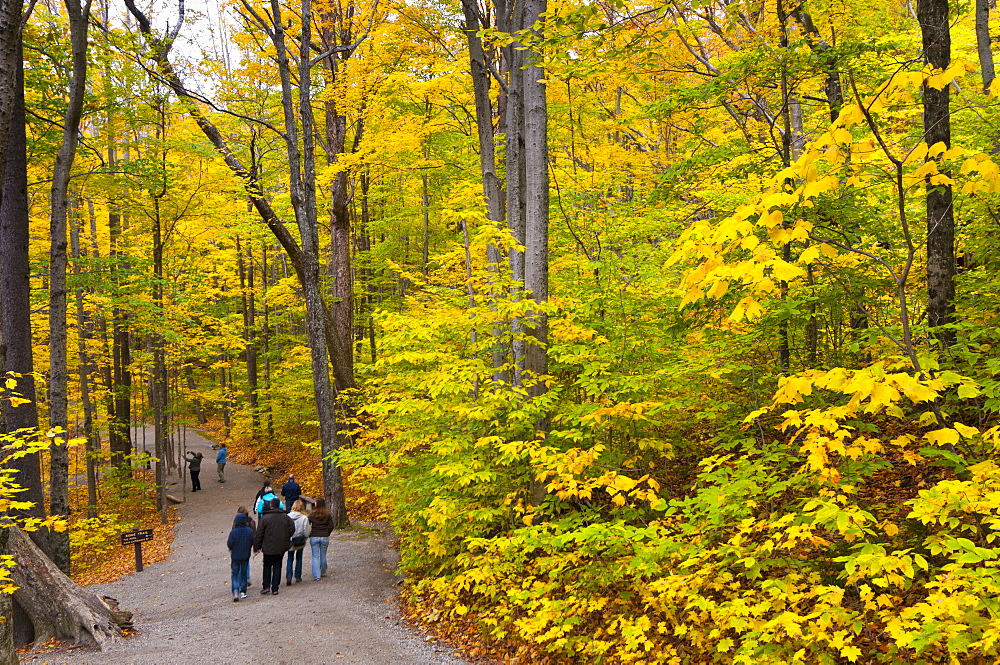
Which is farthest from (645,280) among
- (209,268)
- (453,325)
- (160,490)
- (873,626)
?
(209,268)

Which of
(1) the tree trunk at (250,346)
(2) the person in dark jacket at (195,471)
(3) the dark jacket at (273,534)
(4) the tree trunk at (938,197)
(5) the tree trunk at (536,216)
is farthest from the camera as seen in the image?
(1) the tree trunk at (250,346)

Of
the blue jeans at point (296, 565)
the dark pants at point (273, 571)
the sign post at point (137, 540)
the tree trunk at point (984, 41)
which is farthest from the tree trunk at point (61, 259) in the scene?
the tree trunk at point (984, 41)

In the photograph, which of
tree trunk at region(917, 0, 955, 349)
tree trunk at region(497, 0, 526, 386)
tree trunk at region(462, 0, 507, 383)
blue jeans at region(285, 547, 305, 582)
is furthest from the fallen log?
tree trunk at region(917, 0, 955, 349)

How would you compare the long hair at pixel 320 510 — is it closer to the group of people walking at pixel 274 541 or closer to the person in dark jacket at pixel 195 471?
the group of people walking at pixel 274 541

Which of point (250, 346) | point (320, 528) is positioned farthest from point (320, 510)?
point (250, 346)

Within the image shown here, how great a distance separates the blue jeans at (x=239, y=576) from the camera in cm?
867

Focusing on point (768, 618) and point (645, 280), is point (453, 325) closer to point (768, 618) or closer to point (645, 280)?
point (645, 280)

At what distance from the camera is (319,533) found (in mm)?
9359

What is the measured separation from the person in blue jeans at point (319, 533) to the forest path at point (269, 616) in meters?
0.28

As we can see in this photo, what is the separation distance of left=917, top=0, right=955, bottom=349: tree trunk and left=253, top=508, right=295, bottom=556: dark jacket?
8.55m

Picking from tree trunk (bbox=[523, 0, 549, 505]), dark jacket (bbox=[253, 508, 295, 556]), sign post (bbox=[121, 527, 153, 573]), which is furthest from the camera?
sign post (bbox=[121, 527, 153, 573])

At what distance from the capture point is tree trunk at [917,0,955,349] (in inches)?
175

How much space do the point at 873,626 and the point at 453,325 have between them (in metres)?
5.47

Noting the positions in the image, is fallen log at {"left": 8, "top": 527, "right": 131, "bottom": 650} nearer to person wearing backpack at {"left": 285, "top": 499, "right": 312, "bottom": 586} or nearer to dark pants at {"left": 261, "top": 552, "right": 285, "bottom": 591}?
dark pants at {"left": 261, "top": 552, "right": 285, "bottom": 591}
